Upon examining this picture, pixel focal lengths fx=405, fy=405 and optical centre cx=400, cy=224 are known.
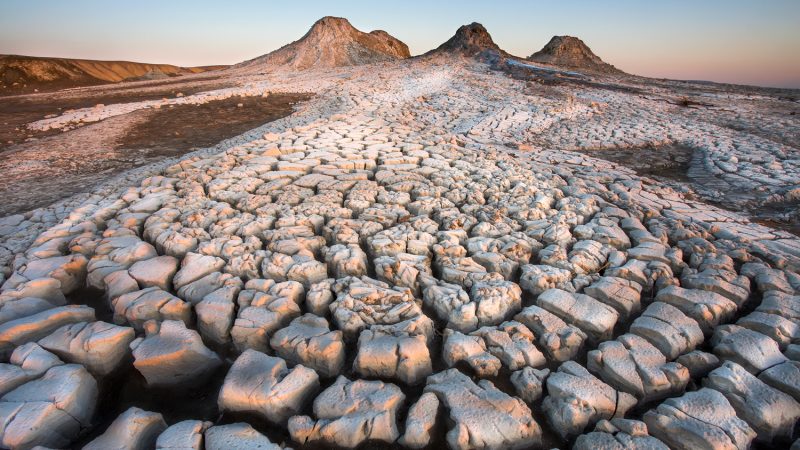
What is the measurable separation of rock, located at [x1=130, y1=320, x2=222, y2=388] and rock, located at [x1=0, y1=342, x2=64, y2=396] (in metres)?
0.35

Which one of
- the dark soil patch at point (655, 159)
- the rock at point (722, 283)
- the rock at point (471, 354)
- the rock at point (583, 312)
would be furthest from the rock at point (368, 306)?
the dark soil patch at point (655, 159)

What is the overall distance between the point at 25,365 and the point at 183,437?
96 centimetres

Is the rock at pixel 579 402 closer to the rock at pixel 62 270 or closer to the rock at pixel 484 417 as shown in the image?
the rock at pixel 484 417

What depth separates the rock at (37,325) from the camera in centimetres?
206

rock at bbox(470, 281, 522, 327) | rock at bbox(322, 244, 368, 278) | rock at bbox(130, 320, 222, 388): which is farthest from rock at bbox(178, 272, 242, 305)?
rock at bbox(470, 281, 522, 327)

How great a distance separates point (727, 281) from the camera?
7.89 ft

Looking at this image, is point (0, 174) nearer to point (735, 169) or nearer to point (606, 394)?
point (606, 394)

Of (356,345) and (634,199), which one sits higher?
(634,199)

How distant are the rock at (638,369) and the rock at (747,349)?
0.29m

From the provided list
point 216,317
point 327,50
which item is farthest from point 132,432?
point 327,50

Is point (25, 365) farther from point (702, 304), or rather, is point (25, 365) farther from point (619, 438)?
point (702, 304)

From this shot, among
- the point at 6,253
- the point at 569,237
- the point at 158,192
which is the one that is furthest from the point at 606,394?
the point at 6,253

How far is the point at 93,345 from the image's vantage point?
6.62ft

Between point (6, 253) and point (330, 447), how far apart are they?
2992mm
